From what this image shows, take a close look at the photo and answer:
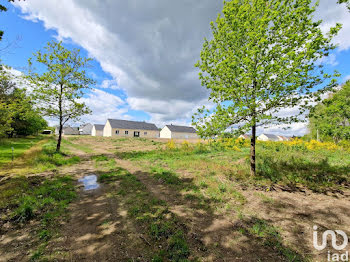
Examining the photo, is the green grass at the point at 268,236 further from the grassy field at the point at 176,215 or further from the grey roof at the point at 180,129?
the grey roof at the point at 180,129

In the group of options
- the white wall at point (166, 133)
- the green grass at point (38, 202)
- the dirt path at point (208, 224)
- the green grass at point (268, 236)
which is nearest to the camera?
the green grass at point (268, 236)

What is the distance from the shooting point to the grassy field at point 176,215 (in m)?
3.00

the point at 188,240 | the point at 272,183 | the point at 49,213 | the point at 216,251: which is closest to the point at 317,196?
the point at 272,183

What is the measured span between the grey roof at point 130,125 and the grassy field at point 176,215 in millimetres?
42693

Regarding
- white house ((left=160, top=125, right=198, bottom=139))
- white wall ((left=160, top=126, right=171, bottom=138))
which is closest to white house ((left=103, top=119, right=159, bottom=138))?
white wall ((left=160, top=126, right=171, bottom=138))

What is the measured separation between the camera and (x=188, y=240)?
329 cm

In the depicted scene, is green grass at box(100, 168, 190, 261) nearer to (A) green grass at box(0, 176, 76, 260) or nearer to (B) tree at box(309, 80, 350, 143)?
(A) green grass at box(0, 176, 76, 260)

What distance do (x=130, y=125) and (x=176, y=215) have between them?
163 ft

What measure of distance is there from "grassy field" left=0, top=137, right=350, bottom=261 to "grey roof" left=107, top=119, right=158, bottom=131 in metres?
42.7

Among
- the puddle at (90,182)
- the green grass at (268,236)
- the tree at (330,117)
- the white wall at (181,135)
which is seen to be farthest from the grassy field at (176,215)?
the white wall at (181,135)

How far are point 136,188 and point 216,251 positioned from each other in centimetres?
421

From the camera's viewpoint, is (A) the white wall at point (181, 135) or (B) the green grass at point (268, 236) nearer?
(B) the green grass at point (268, 236)

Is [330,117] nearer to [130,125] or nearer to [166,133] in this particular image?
[166,133]

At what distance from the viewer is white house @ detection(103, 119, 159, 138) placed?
4709 centimetres
